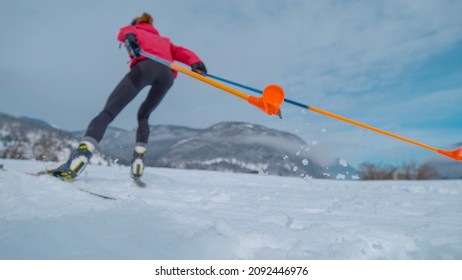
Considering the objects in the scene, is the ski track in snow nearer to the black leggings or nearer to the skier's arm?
the black leggings

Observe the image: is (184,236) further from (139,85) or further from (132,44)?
(132,44)

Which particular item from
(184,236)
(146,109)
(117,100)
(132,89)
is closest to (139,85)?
(132,89)

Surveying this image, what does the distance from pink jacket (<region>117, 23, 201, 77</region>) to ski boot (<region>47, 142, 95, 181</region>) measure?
41.4 inches

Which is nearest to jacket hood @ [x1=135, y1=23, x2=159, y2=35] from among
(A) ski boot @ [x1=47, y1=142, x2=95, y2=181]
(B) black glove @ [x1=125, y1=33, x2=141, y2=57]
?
(B) black glove @ [x1=125, y1=33, x2=141, y2=57]

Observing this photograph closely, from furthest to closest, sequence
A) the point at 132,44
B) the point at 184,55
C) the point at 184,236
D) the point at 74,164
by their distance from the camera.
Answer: the point at 184,55 → the point at 132,44 → the point at 74,164 → the point at 184,236

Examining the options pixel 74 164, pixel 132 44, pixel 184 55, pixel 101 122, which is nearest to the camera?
pixel 74 164

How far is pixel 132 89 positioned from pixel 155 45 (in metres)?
0.60

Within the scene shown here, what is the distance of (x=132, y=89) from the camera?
10.5 ft

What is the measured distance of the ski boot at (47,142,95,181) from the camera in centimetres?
291

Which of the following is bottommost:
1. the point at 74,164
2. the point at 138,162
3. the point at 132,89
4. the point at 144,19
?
the point at 74,164

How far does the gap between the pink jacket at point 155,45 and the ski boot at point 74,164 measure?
41.4 inches

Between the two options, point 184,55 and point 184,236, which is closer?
point 184,236

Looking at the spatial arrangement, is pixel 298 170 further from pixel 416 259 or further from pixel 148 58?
pixel 148 58
